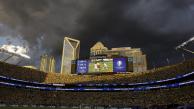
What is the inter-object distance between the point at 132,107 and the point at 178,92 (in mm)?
13112

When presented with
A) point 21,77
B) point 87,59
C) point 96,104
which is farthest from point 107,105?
point 21,77

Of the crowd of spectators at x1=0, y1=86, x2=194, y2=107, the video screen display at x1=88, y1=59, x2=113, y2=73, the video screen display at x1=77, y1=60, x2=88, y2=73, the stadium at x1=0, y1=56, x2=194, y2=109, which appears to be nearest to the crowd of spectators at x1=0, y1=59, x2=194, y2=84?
the stadium at x1=0, y1=56, x2=194, y2=109

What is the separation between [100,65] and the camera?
87438mm

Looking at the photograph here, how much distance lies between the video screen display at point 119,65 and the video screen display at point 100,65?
50.7 inches

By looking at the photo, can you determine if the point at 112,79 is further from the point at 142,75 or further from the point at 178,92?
the point at 178,92

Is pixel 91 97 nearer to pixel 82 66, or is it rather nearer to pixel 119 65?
pixel 82 66

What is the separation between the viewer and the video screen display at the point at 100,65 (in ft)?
283

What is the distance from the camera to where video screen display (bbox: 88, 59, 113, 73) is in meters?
86.1

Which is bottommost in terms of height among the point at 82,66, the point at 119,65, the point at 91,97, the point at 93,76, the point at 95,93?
the point at 91,97

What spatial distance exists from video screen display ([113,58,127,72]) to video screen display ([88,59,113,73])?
1288 millimetres

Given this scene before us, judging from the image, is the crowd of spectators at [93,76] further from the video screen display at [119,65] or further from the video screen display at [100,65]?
the video screen display at [100,65]

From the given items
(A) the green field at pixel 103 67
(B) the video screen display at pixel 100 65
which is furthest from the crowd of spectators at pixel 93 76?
(B) the video screen display at pixel 100 65

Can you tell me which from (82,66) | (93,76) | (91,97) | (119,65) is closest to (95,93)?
(91,97)

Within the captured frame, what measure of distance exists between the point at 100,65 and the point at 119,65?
20.6ft
